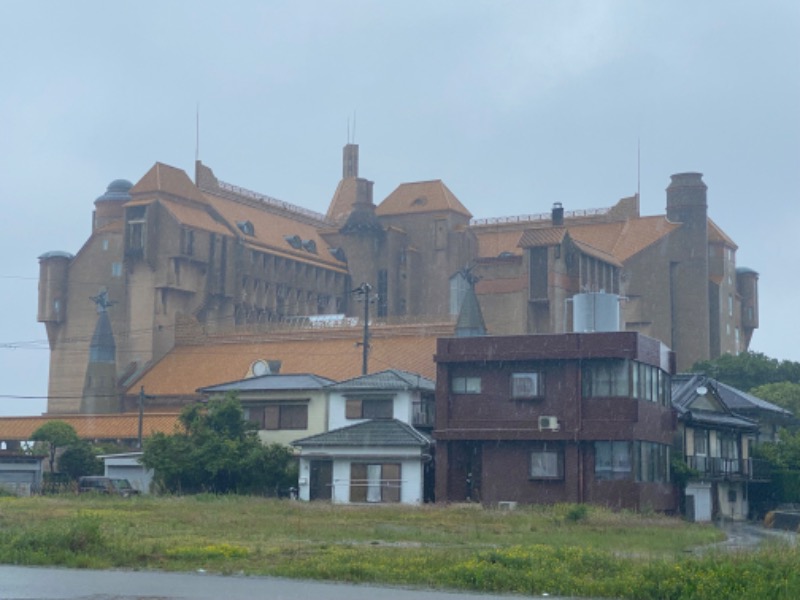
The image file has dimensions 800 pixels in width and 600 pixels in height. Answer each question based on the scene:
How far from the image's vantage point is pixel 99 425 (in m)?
74.4

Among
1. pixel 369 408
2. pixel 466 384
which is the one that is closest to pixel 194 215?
pixel 369 408

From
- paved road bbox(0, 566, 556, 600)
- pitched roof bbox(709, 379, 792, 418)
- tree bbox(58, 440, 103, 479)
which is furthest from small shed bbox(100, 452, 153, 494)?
paved road bbox(0, 566, 556, 600)

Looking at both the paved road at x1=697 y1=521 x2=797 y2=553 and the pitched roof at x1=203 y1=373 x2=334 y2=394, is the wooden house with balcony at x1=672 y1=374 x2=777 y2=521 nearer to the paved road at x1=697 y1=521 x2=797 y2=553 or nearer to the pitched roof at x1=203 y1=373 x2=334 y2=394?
the paved road at x1=697 y1=521 x2=797 y2=553

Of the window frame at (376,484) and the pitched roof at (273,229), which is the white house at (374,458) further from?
the pitched roof at (273,229)

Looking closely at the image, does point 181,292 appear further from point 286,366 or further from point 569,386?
point 569,386

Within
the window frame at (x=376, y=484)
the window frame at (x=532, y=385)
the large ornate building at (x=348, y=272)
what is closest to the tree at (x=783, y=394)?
the large ornate building at (x=348, y=272)

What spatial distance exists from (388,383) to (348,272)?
56.0 metres

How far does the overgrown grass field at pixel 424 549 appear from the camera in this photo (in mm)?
23156

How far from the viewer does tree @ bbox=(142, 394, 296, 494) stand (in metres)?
51.6

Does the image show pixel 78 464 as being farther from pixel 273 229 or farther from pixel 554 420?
pixel 273 229

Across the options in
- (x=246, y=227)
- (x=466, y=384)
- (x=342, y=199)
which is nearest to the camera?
(x=466, y=384)

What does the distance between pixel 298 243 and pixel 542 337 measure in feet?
204

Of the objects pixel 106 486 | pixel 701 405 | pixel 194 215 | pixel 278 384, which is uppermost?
pixel 194 215

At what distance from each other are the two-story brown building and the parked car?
1309 cm
